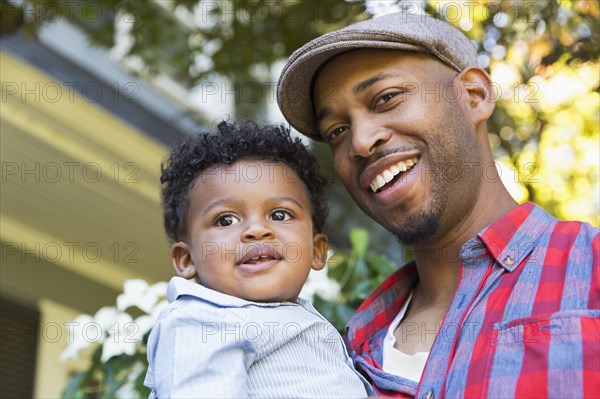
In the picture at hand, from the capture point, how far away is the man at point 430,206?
7.88ft

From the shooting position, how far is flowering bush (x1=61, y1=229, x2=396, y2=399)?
3566 millimetres

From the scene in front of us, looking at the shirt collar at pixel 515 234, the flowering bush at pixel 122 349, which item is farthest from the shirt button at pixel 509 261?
the flowering bush at pixel 122 349

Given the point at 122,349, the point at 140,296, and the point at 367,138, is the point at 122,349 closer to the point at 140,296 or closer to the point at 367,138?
the point at 140,296

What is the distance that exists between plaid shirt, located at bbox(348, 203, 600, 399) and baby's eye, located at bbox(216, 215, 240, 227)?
518mm

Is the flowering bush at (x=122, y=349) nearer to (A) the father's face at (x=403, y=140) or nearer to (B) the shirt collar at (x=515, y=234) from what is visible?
(A) the father's face at (x=403, y=140)

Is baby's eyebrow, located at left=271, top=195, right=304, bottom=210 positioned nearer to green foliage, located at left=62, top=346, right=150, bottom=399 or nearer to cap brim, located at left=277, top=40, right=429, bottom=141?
cap brim, located at left=277, top=40, right=429, bottom=141

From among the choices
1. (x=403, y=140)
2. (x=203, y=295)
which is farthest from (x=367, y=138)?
(x=203, y=295)

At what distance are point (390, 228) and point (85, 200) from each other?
352 centimetres

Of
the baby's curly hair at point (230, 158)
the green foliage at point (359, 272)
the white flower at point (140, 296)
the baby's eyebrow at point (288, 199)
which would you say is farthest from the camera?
the white flower at point (140, 296)

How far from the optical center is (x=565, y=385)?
7.00 ft

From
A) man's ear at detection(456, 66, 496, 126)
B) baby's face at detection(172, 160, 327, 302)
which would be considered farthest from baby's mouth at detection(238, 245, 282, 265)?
man's ear at detection(456, 66, 496, 126)

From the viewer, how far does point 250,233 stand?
99.7 inches

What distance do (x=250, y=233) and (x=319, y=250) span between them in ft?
1.55

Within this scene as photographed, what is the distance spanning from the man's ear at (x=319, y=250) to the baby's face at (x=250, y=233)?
112 millimetres
